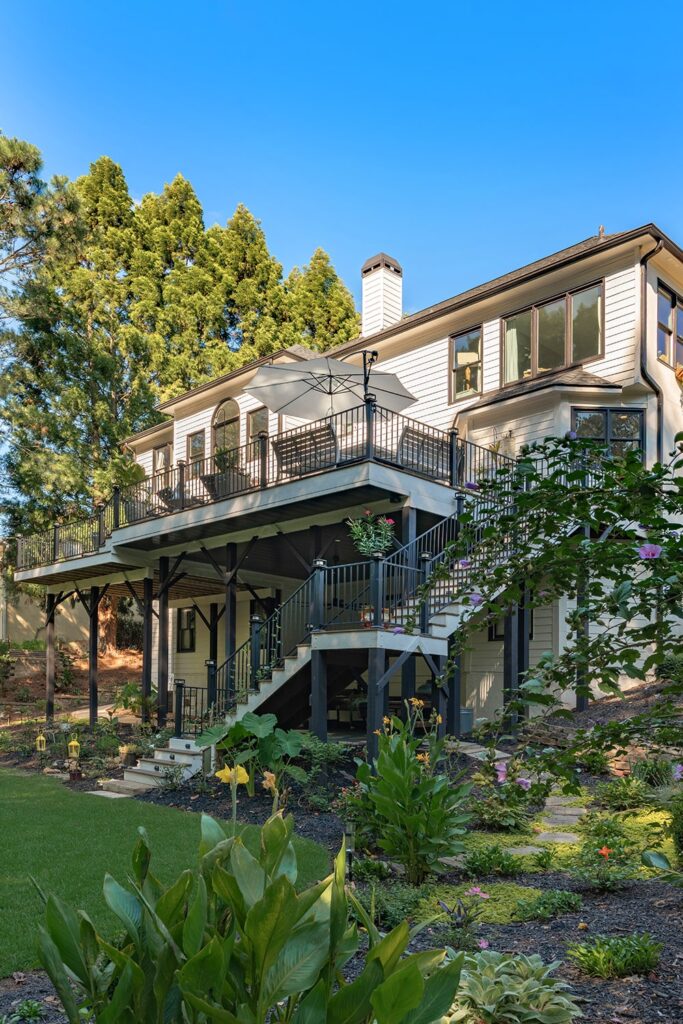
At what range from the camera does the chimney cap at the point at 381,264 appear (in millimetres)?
20422

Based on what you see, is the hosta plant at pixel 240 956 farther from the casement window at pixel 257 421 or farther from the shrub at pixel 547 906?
the casement window at pixel 257 421

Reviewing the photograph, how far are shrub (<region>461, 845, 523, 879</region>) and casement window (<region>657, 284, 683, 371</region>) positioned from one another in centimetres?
1158

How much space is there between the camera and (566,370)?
15.7 m

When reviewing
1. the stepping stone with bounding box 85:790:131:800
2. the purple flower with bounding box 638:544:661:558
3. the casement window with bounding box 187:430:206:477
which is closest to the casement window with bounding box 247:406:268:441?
the casement window with bounding box 187:430:206:477

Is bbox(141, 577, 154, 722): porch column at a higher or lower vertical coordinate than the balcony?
lower

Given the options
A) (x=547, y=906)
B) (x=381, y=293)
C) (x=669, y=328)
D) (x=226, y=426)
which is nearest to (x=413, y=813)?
(x=547, y=906)

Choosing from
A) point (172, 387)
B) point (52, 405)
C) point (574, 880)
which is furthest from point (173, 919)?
point (172, 387)

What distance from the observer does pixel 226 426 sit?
2100 centimetres

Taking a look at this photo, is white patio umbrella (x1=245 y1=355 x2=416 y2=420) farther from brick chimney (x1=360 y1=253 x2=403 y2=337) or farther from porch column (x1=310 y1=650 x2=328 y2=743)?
brick chimney (x1=360 y1=253 x2=403 y2=337)

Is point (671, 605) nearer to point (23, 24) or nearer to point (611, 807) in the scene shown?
point (611, 807)

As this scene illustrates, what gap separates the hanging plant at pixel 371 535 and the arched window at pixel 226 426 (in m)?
8.00

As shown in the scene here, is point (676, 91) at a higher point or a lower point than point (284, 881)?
higher

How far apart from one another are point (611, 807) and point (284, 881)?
8.26 meters

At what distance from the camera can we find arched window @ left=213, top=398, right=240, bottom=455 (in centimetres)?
2070
